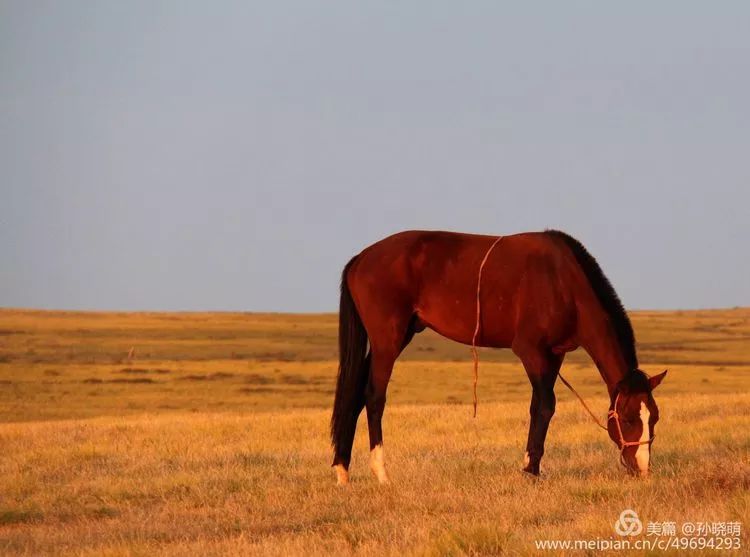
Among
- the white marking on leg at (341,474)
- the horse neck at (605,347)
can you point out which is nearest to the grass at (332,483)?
the white marking on leg at (341,474)

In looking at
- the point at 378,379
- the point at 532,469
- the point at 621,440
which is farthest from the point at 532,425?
the point at 378,379

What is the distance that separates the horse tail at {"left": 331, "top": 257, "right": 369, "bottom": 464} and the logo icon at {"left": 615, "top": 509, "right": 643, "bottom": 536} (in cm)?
386

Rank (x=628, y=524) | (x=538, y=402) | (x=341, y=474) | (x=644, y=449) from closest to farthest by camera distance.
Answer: (x=628, y=524), (x=644, y=449), (x=538, y=402), (x=341, y=474)

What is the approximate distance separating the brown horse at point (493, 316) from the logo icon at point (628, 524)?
2.30m

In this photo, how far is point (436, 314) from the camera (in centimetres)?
1131

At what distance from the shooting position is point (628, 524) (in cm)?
751

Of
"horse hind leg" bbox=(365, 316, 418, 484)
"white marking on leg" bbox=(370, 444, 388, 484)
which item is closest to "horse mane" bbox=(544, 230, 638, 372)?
"horse hind leg" bbox=(365, 316, 418, 484)

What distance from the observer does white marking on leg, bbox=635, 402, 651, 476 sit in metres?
9.86

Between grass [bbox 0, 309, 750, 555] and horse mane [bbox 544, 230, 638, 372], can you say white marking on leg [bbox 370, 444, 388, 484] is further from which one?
horse mane [bbox 544, 230, 638, 372]

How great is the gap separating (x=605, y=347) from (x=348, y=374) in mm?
2560

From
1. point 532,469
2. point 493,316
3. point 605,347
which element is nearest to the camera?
point 532,469

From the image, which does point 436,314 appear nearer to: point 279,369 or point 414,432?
point 414,432

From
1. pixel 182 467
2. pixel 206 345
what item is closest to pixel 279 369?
pixel 206 345

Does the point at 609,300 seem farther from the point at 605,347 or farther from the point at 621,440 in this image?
the point at 621,440
